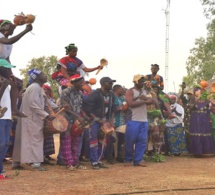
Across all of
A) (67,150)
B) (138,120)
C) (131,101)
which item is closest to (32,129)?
(67,150)

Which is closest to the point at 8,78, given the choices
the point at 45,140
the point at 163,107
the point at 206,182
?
the point at 45,140

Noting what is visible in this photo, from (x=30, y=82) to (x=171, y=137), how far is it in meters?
4.20

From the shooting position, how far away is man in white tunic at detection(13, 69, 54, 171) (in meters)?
7.53

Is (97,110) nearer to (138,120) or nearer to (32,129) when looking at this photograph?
(138,120)

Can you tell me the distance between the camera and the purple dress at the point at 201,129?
10.5 metres

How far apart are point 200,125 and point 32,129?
180 inches

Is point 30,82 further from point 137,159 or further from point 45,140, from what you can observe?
point 137,159

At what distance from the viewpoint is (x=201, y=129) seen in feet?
34.7

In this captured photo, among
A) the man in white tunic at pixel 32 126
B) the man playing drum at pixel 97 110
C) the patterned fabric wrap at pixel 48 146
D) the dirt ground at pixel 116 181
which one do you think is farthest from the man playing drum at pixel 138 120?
the man in white tunic at pixel 32 126

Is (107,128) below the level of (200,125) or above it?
below

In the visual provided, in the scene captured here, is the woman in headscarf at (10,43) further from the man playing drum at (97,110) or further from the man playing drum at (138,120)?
the man playing drum at (138,120)

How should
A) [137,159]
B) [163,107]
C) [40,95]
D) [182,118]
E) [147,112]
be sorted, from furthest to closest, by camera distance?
[182,118] → [163,107] → [147,112] → [137,159] → [40,95]

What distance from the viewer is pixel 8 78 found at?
254 inches

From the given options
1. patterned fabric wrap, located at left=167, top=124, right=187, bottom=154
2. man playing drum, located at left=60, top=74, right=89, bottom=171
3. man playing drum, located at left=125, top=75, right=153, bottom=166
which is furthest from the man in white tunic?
patterned fabric wrap, located at left=167, top=124, right=187, bottom=154
